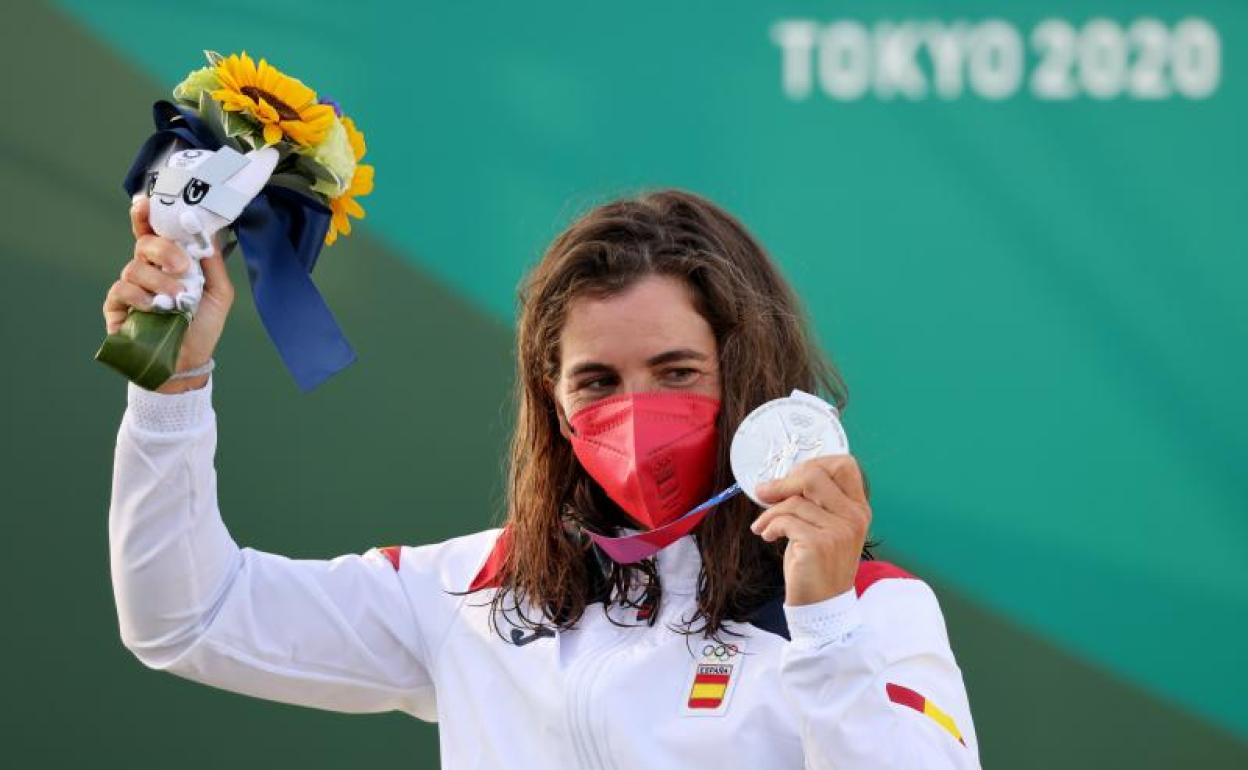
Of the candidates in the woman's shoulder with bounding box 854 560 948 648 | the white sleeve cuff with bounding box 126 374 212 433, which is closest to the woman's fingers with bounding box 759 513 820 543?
the woman's shoulder with bounding box 854 560 948 648

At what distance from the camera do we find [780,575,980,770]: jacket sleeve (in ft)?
6.73

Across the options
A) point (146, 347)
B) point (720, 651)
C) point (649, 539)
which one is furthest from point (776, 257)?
point (146, 347)

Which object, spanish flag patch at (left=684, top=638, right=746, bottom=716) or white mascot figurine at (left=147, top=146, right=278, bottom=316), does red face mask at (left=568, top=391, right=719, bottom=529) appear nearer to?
spanish flag patch at (left=684, top=638, right=746, bottom=716)

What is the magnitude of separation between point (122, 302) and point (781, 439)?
0.82m

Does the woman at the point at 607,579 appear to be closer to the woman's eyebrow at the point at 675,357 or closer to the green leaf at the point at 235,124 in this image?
the woman's eyebrow at the point at 675,357

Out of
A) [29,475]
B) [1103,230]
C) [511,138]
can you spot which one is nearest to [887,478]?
[1103,230]

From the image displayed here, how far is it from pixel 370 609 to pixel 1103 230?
225 centimetres

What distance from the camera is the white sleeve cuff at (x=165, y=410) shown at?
7.55 feet

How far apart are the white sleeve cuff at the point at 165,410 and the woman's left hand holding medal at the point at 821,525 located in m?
0.74

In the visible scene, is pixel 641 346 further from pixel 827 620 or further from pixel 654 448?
pixel 827 620

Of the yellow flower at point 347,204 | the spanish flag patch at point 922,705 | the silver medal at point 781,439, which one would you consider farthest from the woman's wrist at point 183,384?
the spanish flag patch at point 922,705

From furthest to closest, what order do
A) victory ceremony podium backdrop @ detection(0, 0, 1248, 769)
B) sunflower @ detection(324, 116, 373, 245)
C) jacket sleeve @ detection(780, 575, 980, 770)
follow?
victory ceremony podium backdrop @ detection(0, 0, 1248, 769)
sunflower @ detection(324, 116, 373, 245)
jacket sleeve @ detection(780, 575, 980, 770)

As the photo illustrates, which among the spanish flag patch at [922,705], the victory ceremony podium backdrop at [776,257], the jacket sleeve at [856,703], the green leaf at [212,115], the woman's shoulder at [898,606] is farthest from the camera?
the victory ceremony podium backdrop at [776,257]

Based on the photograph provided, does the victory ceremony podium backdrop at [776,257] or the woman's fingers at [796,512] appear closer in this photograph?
the woman's fingers at [796,512]
